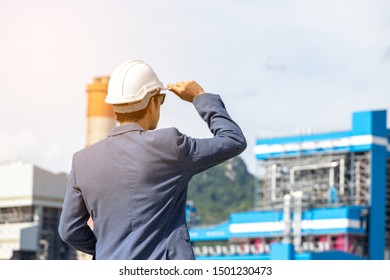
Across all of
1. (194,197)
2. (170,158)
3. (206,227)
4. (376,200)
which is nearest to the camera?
(170,158)

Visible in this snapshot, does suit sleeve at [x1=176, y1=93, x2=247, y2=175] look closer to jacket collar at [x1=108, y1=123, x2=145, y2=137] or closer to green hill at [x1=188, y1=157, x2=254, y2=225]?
jacket collar at [x1=108, y1=123, x2=145, y2=137]

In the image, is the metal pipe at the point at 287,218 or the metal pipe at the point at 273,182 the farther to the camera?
the metal pipe at the point at 273,182

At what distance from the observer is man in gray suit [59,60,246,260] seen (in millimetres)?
2979

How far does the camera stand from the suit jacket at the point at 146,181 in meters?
2.97

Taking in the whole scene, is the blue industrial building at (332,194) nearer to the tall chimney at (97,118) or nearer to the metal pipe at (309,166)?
the metal pipe at (309,166)

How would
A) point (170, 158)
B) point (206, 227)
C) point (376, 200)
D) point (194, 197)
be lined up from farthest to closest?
point (194, 197)
point (206, 227)
point (376, 200)
point (170, 158)

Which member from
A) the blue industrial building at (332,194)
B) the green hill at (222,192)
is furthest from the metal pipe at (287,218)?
the green hill at (222,192)

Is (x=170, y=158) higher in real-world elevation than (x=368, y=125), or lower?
lower

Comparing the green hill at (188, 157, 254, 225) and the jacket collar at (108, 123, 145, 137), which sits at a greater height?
the green hill at (188, 157, 254, 225)

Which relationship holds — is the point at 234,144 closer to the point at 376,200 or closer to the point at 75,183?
the point at 75,183

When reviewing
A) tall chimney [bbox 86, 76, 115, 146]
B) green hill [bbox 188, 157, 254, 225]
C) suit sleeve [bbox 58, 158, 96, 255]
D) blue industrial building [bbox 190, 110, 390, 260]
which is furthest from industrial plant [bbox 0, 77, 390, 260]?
green hill [bbox 188, 157, 254, 225]

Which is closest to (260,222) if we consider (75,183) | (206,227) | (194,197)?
(206,227)
